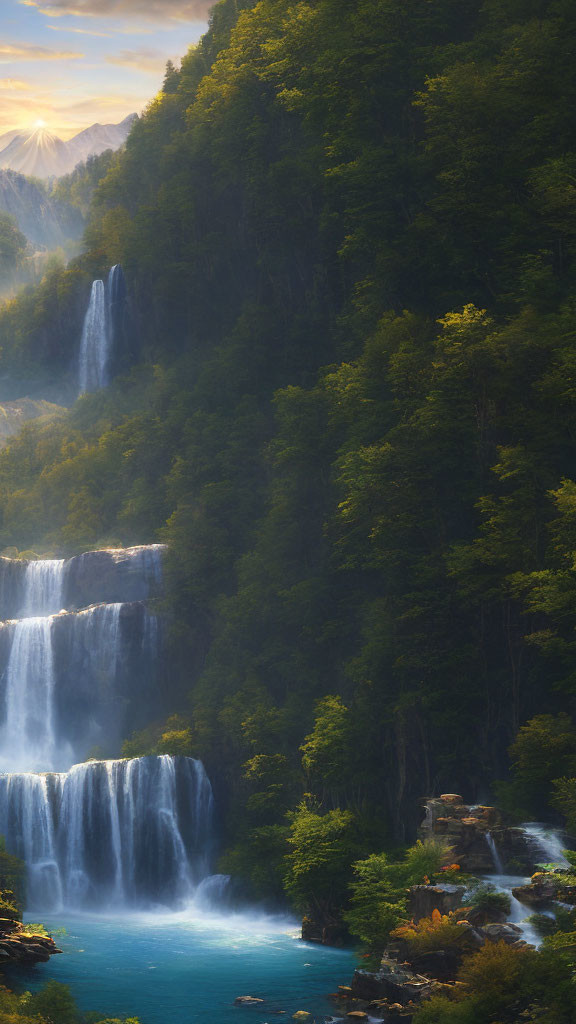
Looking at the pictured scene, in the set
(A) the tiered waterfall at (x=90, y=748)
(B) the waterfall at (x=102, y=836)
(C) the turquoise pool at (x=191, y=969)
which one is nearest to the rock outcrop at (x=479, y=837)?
(C) the turquoise pool at (x=191, y=969)

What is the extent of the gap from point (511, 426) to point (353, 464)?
772 centimetres

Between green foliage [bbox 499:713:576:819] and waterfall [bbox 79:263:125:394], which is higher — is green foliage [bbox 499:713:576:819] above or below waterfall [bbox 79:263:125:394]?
below

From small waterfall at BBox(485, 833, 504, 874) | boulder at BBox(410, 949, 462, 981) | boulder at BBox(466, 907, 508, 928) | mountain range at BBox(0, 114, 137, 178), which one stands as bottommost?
boulder at BBox(410, 949, 462, 981)

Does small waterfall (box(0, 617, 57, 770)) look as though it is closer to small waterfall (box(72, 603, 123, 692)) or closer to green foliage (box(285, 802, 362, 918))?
small waterfall (box(72, 603, 123, 692))

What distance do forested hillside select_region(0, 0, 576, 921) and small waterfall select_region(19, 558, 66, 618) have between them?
6252 mm

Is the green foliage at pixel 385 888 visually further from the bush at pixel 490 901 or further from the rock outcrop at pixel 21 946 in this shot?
the rock outcrop at pixel 21 946

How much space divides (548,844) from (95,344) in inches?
2332

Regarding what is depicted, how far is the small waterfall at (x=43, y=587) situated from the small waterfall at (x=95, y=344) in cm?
2310

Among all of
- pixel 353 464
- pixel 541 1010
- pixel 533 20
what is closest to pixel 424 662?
pixel 353 464

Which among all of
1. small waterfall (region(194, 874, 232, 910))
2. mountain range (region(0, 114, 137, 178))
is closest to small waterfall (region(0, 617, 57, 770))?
small waterfall (region(194, 874, 232, 910))

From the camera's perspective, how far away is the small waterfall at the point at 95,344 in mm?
86625

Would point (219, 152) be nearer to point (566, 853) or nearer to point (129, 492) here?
point (129, 492)

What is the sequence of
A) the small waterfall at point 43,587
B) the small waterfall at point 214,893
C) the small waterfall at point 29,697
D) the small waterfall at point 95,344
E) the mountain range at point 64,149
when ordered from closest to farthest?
the small waterfall at point 214,893 < the small waterfall at point 29,697 < the small waterfall at point 43,587 < the small waterfall at point 95,344 < the mountain range at point 64,149

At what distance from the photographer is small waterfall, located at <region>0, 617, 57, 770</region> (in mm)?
60562
